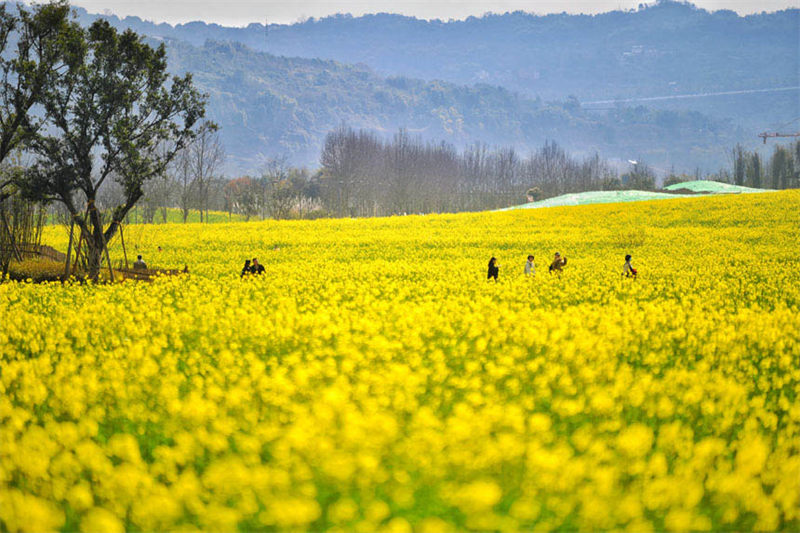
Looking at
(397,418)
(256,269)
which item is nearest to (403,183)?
(256,269)

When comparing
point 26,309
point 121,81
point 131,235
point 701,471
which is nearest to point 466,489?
point 701,471

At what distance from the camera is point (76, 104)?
65.4 ft

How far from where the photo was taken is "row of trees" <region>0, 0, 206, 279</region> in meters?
19.5

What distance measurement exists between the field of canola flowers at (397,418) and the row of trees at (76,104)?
245 inches

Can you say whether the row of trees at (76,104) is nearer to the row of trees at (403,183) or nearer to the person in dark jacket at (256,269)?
the person in dark jacket at (256,269)

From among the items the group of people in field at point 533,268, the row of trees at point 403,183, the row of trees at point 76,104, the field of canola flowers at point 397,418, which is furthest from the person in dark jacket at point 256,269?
the row of trees at point 403,183

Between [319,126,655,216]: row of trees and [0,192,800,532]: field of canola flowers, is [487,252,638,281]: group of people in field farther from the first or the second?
[319,126,655,216]: row of trees

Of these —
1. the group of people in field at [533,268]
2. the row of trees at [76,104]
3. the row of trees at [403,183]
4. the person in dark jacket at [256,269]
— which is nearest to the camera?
the row of trees at [76,104]

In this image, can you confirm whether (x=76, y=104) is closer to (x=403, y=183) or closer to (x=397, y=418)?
(x=397, y=418)

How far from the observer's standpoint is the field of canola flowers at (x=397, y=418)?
4.18 m

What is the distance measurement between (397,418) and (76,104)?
18358 mm

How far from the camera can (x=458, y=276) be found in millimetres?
21297

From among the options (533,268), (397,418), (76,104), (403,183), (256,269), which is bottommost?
(397,418)

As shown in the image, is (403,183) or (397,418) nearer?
(397,418)
